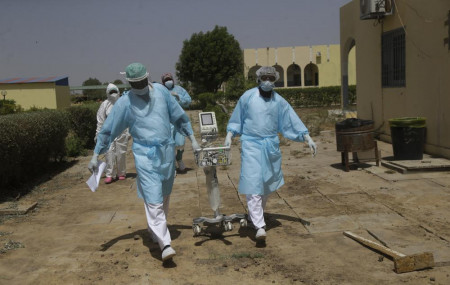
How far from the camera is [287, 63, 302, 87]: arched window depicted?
49312 millimetres

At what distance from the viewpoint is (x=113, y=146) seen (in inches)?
375

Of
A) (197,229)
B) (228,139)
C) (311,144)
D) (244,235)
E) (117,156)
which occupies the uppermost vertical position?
(228,139)

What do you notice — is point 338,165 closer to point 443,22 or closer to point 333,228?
point 443,22

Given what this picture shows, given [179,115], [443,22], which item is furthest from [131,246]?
[443,22]

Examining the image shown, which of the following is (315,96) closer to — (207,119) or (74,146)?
(74,146)

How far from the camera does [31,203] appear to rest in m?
7.70

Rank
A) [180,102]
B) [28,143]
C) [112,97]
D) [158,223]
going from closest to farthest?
[158,223]
[112,97]
[28,143]
[180,102]

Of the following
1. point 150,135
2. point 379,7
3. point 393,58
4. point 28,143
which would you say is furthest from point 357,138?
point 28,143

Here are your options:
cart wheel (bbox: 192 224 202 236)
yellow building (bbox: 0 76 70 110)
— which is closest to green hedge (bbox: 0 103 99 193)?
cart wheel (bbox: 192 224 202 236)

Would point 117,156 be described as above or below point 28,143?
below

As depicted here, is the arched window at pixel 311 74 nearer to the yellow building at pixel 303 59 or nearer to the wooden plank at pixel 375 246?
the yellow building at pixel 303 59

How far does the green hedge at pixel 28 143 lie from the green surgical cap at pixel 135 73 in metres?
3.95

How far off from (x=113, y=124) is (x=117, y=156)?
168 inches

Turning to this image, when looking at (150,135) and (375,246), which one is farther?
(150,135)
